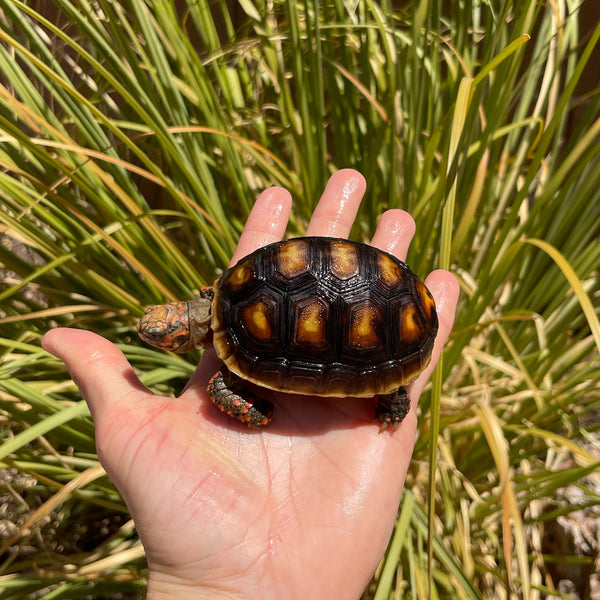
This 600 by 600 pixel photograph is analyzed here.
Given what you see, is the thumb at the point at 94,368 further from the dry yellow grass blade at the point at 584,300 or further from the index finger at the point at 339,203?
the dry yellow grass blade at the point at 584,300

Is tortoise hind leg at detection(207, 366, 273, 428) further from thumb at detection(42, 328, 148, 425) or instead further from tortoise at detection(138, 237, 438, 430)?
thumb at detection(42, 328, 148, 425)

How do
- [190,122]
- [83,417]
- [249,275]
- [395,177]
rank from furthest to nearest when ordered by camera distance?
[395,177], [190,122], [83,417], [249,275]

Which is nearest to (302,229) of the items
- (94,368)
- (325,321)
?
(325,321)

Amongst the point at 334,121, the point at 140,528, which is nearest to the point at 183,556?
the point at 140,528

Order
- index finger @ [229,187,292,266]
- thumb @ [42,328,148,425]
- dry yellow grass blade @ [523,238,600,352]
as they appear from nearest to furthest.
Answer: dry yellow grass blade @ [523,238,600,352], thumb @ [42,328,148,425], index finger @ [229,187,292,266]

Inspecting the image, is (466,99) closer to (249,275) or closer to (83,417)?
(249,275)

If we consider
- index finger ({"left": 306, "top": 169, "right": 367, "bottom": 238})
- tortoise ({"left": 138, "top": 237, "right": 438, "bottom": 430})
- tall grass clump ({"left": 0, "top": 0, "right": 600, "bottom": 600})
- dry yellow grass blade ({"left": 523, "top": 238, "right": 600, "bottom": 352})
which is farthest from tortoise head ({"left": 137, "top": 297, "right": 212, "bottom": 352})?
dry yellow grass blade ({"left": 523, "top": 238, "right": 600, "bottom": 352})
